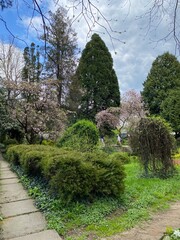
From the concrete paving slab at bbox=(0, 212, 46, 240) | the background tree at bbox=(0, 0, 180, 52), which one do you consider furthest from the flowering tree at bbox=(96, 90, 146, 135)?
the background tree at bbox=(0, 0, 180, 52)

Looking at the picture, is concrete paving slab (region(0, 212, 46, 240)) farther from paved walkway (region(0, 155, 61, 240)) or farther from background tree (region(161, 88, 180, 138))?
background tree (region(161, 88, 180, 138))

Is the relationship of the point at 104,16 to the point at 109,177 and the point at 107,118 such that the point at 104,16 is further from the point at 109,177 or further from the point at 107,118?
the point at 107,118

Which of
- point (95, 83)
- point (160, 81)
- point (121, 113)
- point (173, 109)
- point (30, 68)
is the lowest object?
point (173, 109)

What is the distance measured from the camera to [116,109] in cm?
2209

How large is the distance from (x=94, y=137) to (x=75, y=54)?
15622 millimetres

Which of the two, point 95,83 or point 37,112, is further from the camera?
point 95,83

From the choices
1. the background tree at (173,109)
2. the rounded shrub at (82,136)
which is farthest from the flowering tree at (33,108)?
the background tree at (173,109)

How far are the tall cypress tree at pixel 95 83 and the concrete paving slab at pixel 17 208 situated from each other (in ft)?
63.8

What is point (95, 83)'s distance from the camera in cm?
2380

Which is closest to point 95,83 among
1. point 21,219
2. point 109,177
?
point 109,177

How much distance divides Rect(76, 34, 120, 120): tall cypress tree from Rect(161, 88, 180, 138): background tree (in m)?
5.44

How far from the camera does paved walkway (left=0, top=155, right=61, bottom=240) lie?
301 cm

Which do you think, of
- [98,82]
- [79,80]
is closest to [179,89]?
[98,82]

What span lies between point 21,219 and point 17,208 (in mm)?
591
